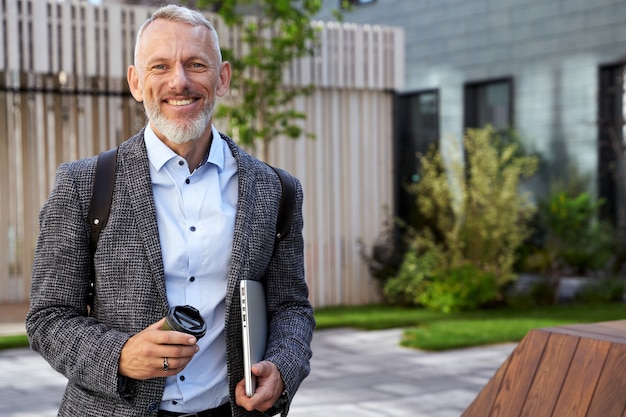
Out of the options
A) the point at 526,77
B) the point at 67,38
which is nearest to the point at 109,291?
the point at 67,38

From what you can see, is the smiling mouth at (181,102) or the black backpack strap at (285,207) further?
the black backpack strap at (285,207)

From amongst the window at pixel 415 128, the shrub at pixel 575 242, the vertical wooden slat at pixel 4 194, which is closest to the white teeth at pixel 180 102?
the vertical wooden slat at pixel 4 194

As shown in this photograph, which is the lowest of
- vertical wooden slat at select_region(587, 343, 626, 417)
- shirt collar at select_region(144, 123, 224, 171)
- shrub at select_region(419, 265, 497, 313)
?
shrub at select_region(419, 265, 497, 313)

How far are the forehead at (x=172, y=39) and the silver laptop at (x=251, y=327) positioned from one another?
57cm

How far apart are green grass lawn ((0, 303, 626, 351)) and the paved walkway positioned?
191mm

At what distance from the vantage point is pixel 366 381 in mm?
7816

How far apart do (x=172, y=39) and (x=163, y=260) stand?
1.71 feet

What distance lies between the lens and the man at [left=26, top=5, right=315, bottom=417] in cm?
219

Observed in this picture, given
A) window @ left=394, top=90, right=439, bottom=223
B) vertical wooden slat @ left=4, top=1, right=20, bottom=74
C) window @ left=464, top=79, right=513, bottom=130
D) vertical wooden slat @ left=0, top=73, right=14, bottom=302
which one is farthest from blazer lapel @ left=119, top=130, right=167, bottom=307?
window @ left=464, top=79, right=513, bottom=130

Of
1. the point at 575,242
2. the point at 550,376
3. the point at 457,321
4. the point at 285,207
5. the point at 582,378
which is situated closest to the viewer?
the point at 285,207

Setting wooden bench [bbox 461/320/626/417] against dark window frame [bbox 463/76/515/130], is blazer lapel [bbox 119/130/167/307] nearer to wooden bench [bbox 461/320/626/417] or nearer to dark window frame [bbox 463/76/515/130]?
wooden bench [bbox 461/320/626/417]

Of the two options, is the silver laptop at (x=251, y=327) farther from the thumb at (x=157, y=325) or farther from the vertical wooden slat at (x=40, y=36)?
the vertical wooden slat at (x=40, y=36)

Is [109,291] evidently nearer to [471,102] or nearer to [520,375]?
[520,375]

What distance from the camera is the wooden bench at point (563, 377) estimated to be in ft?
12.3
